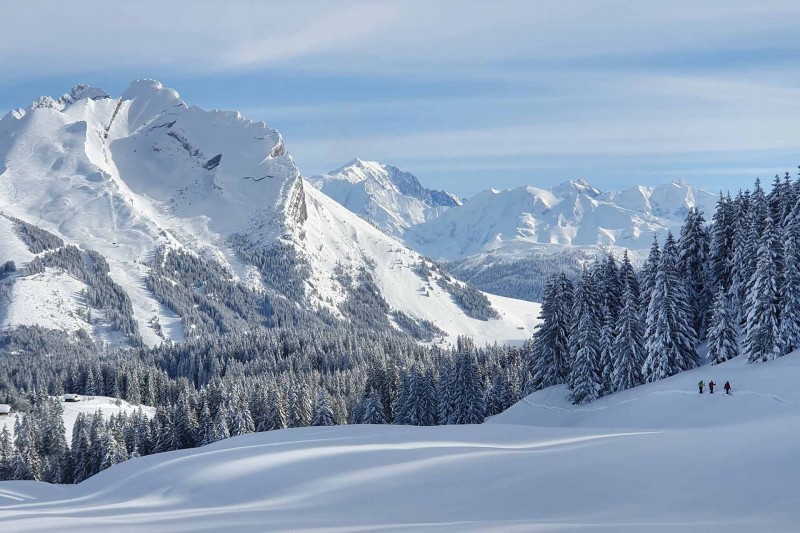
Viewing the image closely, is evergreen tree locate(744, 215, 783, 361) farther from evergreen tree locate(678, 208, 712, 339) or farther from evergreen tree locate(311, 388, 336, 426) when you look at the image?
evergreen tree locate(311, 388, 336, 426)

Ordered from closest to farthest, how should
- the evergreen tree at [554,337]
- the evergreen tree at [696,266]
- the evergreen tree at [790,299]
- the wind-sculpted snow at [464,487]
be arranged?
1. the wind-sculpted snow at [464,487]
2. the evergreen tree at [790,299]
3. the evergreen tree at [696,266]
4. the evergreen tree at [554,337]

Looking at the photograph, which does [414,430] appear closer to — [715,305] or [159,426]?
[715,305]

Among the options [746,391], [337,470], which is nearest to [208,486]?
[337,470]

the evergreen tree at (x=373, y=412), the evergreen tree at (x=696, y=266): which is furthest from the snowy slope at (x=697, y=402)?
the evergreen tree at (x=373, y=412)

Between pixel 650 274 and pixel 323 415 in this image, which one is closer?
pixel 650 274

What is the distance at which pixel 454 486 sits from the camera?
21750 mm

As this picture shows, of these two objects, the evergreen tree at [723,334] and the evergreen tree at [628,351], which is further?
the evergreen tree at [628,351]

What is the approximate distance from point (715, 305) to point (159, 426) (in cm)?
7900

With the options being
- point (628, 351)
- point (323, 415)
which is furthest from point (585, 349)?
point (323, 415)

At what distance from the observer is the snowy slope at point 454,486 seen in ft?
57.9

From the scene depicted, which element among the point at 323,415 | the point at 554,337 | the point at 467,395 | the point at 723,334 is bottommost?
the point at 323,415

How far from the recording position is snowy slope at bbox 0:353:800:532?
695 inches

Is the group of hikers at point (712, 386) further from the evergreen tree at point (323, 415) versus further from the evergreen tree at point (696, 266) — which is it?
the evergreen tree at point (323, 415)

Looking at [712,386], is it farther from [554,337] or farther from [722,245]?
[722,245]
